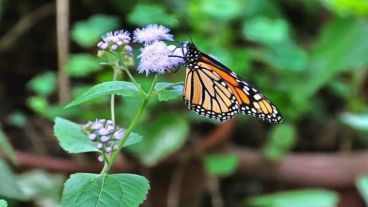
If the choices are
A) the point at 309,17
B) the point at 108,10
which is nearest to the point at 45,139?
the point at 108,10

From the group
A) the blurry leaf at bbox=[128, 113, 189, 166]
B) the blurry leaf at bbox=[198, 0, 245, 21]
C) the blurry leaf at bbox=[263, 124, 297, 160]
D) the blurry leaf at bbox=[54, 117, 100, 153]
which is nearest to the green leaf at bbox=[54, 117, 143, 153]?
the blurry leaf at bbox=[54, 117, 100, 153]

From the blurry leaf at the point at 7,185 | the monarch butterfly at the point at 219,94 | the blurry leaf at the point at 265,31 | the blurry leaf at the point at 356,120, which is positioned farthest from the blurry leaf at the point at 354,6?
the blurry leaf at the point at 7,185

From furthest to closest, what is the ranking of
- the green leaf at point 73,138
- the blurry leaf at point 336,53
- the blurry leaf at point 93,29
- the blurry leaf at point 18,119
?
the blurry leaf at point 18,119 → the blurry leaf at point 336,53 → the blurry leaf at point 93,29 → the green leaf at point 73,138

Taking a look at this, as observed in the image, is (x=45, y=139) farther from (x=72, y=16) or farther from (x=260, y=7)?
(x=260, y=7)

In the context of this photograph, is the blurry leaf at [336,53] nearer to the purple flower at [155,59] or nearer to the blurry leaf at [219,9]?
the blurry leaf at [219,9]

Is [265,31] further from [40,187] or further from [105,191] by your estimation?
[105,191]

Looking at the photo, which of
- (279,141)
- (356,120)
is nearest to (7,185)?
(279,141)
